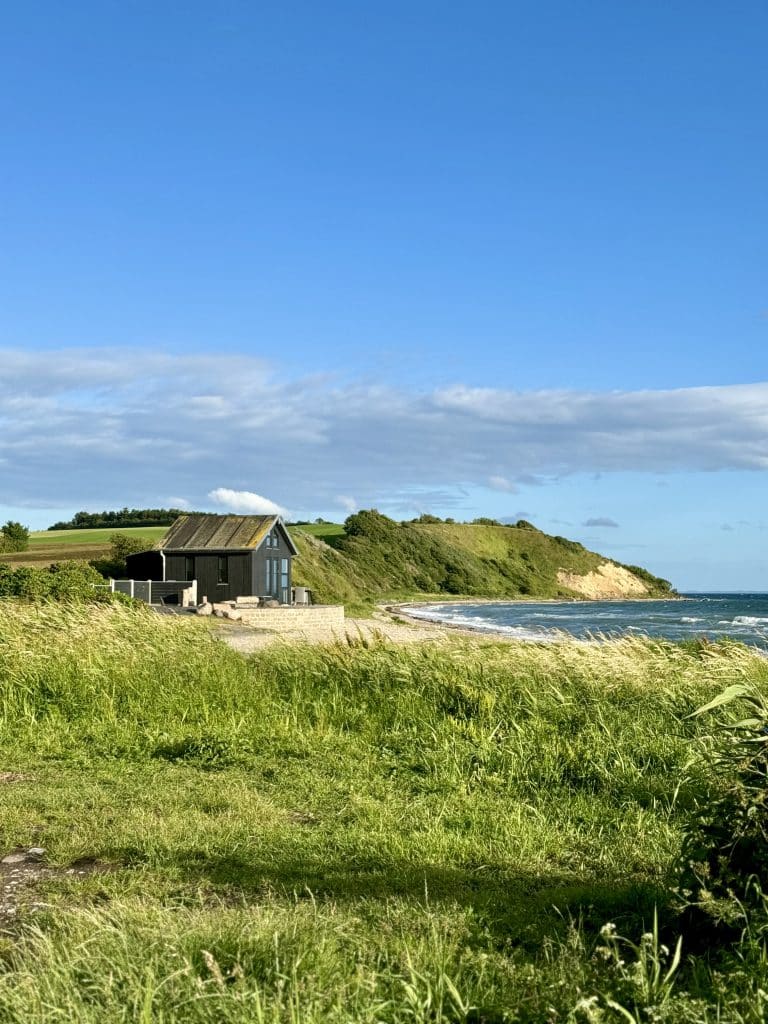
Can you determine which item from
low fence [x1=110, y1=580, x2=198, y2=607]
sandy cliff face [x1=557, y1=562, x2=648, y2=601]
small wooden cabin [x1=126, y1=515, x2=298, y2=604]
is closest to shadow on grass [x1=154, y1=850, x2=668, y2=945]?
low fence [x1=110, y1=580, x2=198, y2=607]

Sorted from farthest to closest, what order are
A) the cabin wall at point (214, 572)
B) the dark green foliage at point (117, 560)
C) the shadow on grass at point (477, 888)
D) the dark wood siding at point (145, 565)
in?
the dark green foliage at point (117, 560) < the dark wood siding at point (145, 565) < the cabin wall at point (214, 572) < the shadow on grass at point (477, 888)

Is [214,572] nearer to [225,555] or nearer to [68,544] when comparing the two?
[225,555]

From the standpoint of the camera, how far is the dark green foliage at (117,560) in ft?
183

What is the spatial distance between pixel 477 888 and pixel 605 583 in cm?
13734

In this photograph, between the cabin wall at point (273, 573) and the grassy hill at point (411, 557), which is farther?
the grassy hill at point (411, 557)

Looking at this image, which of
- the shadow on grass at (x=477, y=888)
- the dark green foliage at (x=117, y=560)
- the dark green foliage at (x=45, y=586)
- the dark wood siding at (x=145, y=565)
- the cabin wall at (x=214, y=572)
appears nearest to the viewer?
the shadow on grass at (x=477, y=888)

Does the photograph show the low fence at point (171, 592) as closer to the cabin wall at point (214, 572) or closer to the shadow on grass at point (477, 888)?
the cabin wall at point (214, 572)

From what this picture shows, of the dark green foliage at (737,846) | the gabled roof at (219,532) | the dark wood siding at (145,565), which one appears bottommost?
the dark green foliage at (737,846)

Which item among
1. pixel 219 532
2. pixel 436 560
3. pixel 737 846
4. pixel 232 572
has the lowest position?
pixel 737 846

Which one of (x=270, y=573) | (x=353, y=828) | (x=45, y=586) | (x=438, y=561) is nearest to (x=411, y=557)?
(x=438, y=561)

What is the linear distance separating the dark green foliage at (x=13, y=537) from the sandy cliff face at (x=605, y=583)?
7913 cm

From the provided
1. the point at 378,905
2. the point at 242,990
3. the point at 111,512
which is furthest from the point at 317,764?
the point at 111,512

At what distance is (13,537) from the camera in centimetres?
7675

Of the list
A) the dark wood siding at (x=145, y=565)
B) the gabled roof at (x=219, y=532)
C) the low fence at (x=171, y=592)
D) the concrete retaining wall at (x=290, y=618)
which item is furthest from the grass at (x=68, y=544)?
the concrete retaining wall at (x=290, y=618)
